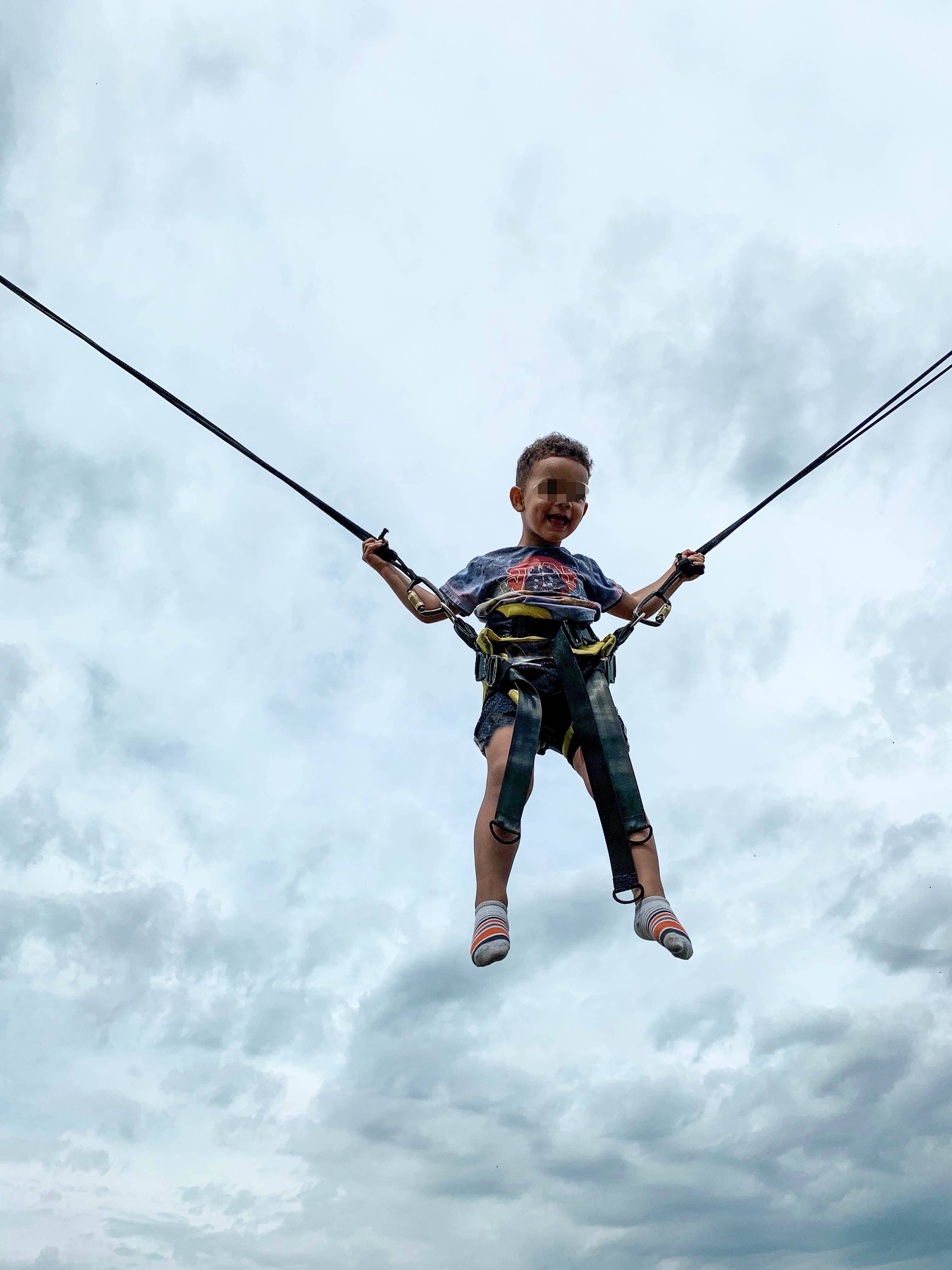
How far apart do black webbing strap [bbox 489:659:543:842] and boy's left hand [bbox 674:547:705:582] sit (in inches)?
61.1

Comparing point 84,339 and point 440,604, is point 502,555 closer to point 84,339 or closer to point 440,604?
point 440,604

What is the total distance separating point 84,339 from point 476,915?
14.2 feet

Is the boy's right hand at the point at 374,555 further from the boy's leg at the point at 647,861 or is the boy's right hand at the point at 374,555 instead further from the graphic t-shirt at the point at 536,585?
the boy's leg at the point at 647,861

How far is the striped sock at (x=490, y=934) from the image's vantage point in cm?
569

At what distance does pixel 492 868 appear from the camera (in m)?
6.17

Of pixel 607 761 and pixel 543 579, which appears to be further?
pixel 543 579

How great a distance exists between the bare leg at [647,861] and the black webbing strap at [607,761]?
0.8 inches

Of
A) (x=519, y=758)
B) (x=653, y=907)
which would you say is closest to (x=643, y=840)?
(x=653, y=907)

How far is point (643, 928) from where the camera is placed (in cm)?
589

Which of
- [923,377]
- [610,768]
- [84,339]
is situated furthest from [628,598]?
[84,339]

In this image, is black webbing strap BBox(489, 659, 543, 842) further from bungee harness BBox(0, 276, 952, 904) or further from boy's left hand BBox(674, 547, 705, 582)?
boy's left hand BBox(674, 547, 705, 582)

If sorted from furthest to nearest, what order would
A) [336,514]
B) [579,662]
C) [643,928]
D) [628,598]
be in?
[628,598], [336,514], [579,662], [643,928]

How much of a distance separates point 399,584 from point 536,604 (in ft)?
3.40

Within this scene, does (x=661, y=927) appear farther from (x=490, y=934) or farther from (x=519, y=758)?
(x=519, y=758)
